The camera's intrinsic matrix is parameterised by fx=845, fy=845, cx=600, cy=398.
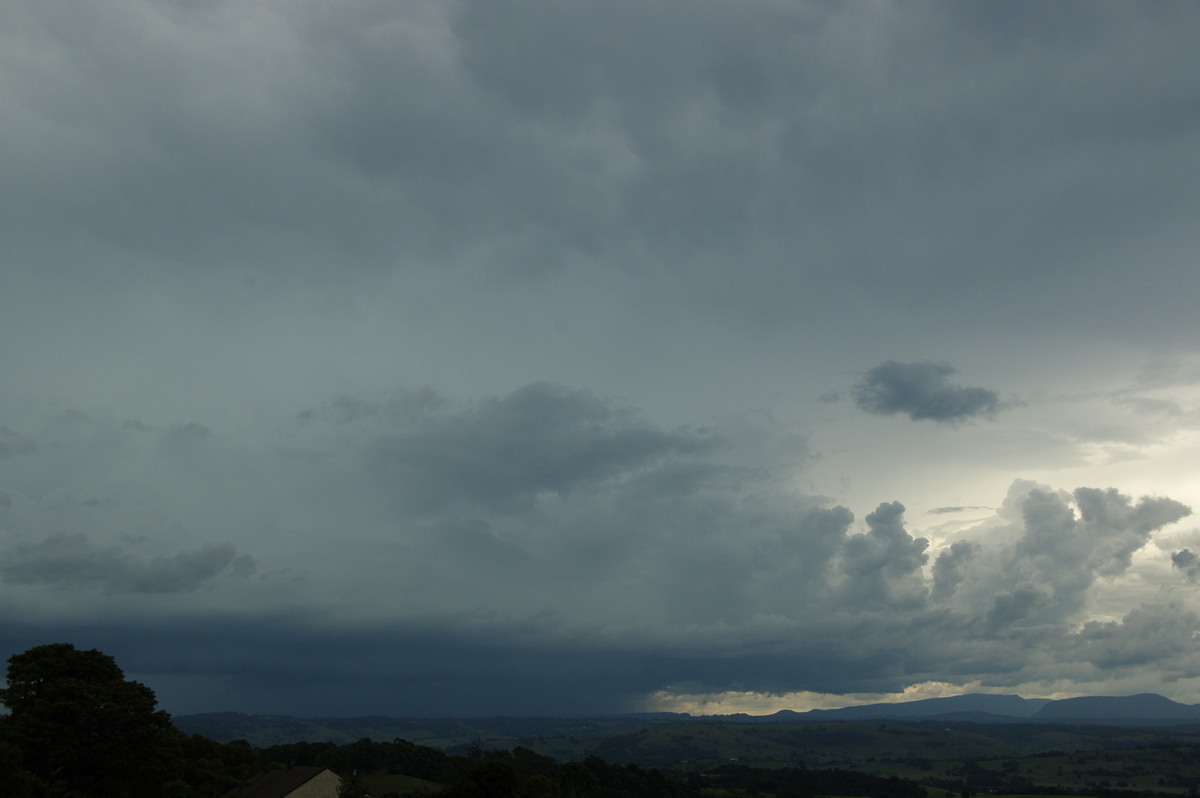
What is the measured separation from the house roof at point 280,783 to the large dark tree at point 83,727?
36718mm

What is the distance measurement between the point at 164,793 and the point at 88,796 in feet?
22.0

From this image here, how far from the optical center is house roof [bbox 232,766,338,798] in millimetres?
106812

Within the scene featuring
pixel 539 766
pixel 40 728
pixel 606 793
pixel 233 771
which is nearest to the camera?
pixel 40 728

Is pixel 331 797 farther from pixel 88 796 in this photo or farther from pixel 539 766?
pixel 539 766

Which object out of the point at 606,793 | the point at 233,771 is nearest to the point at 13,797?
the point at 233,771

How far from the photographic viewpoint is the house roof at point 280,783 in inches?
4205

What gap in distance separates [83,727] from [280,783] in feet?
167

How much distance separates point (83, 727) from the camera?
220ft

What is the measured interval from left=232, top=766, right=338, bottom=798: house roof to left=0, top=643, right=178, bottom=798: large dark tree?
36.7 meters

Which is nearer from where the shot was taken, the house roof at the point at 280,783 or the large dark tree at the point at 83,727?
the large dark tree at the point at 83,727

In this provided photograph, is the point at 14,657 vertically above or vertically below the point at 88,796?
above

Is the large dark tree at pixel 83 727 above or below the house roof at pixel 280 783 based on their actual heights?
above

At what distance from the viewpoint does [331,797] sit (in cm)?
11281

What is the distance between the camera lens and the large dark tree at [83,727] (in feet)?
210
